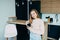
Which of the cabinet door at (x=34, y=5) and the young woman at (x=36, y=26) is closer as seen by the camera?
the young woman at (x=36, y=26)

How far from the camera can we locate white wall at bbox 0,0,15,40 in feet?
15.2

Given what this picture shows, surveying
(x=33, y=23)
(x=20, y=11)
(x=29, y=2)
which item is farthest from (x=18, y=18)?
(x=33, y=23)

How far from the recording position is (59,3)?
420 cm

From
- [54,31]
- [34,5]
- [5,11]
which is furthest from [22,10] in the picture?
[54,31]

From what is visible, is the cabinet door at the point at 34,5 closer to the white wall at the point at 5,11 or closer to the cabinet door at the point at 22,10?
the cabinet door at the point at 22,10

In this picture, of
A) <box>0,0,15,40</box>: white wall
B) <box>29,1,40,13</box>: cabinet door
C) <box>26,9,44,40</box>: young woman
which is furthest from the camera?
<box>0,0,15,40</box>: white wall

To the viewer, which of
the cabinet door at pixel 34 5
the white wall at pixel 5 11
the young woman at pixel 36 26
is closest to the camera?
the young woman at pixel 36 26

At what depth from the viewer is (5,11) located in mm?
4719

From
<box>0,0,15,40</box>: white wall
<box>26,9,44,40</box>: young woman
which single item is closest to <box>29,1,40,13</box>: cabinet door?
<box>0,0,15,40</box>: white wall

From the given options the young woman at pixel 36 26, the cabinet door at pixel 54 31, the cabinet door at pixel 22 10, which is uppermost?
the cabinet door at pixel 22 10

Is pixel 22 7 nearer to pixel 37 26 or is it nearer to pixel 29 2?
pixel 29 2

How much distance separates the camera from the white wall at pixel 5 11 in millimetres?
4637

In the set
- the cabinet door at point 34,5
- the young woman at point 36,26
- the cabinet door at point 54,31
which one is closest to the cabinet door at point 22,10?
the cabinet door at point 34,5

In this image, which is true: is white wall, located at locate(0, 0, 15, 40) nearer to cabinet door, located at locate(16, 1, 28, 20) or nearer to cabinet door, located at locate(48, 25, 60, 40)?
cabinet door, located at locate(16, 1, 28, 20)
